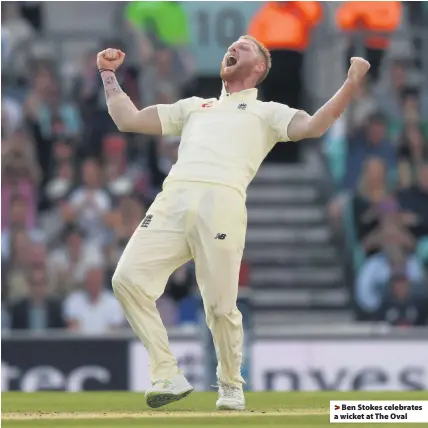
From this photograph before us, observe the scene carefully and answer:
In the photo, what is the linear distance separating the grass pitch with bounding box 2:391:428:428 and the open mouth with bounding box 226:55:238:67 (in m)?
1.97

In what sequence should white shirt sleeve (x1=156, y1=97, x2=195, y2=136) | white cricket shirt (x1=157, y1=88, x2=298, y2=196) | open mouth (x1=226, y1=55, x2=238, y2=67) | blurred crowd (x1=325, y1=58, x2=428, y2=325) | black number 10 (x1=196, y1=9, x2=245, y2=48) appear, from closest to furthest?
white cricket shirt (x1=157, y1=88, x2=298, y2=196) → open mouth (x1=226, y1=55, x2=238, y2=67) → white shirt sleeve (x1=156, y1=97, x2=195, y2=136) → blurred crowd (x1=325, y1=58, x2=428, y2=325) → black number 10 (x1=196, y1=9, x2=245, y2=48)

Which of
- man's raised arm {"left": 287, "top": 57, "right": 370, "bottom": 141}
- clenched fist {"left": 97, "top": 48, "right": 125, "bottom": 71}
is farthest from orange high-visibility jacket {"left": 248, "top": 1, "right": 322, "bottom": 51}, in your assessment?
man's raised arm {"left": 287, "top": 57, "right": 370, "bottom": 141}

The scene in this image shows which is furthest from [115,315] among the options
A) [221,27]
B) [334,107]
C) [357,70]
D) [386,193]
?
[357,70]

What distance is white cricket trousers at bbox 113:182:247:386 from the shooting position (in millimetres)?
9250

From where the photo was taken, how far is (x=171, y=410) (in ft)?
30.9

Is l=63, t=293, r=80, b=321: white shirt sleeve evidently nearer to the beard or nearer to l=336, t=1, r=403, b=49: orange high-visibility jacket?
l=336, t=1, r=403, b=49: orange high-visibility jacket

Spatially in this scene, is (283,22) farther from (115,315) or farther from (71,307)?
(71,307)

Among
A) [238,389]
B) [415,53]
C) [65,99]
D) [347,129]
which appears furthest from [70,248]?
[238,389]

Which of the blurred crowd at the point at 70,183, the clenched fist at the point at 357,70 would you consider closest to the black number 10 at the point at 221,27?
the blurred crowd at the point at 70,183

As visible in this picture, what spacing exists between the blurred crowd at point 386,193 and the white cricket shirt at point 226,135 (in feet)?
20.6

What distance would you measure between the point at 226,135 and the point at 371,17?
29.6 feet

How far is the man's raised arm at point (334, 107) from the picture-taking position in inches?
356

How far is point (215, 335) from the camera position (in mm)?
9383

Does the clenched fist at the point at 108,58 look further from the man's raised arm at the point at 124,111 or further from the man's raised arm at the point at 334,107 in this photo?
the man's raised arm at the point at 334,107
